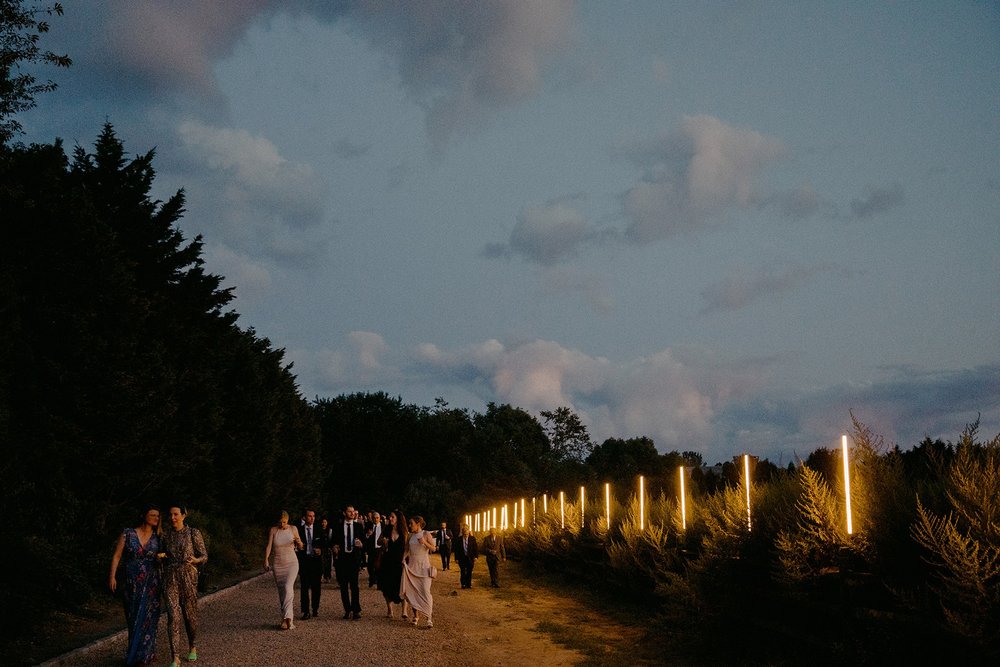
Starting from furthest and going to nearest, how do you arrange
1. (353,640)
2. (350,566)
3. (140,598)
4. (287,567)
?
(350,566), (287,567), (353,640), (140,598)

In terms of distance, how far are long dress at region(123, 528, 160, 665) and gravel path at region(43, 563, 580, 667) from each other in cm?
46

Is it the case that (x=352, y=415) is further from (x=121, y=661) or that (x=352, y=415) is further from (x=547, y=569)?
(x=121, y=661)

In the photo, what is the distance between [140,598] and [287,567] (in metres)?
3.95

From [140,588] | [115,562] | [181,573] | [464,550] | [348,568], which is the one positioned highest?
[115,562]

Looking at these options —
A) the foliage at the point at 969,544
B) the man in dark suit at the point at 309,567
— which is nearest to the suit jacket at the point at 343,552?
the man in dark suit at the point at 309,567

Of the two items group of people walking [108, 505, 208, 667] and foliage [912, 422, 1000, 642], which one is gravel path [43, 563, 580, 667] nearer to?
group of people walking [108, 505, 208, 667]

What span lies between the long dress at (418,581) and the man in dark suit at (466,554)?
8.91 m

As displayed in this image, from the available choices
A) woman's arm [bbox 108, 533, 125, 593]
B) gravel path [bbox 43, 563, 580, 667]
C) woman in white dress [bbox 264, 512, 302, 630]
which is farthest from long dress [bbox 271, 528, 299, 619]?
woman's arm [bbox 108, 533, 125, 593]

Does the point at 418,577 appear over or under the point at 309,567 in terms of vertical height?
under

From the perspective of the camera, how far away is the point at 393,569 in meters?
16.1

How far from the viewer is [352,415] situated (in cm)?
10200

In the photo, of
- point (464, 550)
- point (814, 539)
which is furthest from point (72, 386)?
point (814, 539)

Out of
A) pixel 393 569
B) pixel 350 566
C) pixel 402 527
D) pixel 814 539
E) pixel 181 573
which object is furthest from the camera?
pixel 402 527

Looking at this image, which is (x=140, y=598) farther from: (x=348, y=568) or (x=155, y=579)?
(x=348, y=568)
